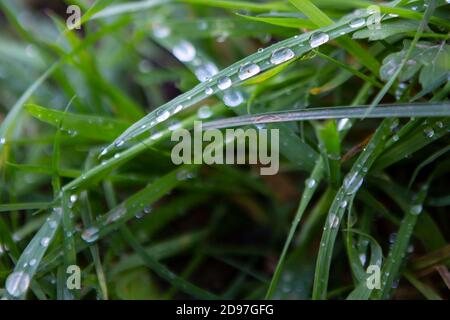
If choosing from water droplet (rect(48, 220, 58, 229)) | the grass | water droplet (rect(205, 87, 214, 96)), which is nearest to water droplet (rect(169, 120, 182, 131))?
the grass

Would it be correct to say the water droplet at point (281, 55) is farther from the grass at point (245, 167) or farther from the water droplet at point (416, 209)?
the water droplet at point (416, 209)

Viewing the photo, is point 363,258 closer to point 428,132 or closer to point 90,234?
point 428,132

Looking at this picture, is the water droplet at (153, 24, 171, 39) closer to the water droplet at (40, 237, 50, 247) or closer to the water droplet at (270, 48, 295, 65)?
the water droplet at (270, 48, 295, 65)

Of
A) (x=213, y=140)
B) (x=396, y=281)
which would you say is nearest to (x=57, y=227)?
(x=213, y=140)

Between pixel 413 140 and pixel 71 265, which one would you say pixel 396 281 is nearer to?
pixel 413 140

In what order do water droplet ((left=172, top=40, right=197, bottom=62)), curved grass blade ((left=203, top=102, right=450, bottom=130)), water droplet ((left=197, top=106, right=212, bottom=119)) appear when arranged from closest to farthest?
curved grass blade ((left=203, top=102, right=450, bottom=130)), water droplet ((left=197, top=106, right=212, bottom=119)), water droplet ((left=172, top=40, right=197, bottom=62))

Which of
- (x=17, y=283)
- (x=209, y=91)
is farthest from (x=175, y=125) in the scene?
(x=17, y=283)
